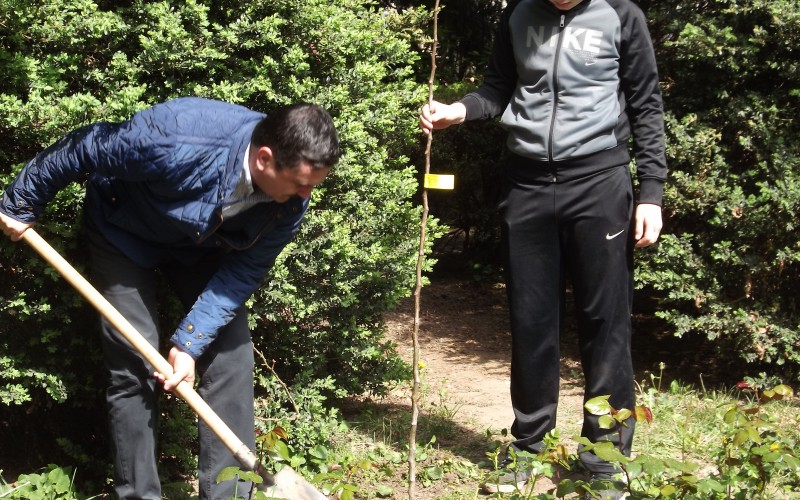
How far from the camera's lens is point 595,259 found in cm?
376

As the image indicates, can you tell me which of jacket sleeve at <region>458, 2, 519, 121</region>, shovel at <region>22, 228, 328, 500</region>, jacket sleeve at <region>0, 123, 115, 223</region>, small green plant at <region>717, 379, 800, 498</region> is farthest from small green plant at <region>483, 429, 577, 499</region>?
jacket sleeve at <region>0, 123, 115, 223</region>

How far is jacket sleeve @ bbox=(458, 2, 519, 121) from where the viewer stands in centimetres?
391

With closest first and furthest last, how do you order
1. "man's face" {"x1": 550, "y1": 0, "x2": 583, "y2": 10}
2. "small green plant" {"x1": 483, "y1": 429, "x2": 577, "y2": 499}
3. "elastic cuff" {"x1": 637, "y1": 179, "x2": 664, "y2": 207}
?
1. "small green plant" {"x1": 483, "y1": 429, "x2": 577, "y2": 499}
2. "man's face" {"x1": 550, "y1": 0, "x2": 583, "y2": 10}
3. "elastic cuff" {"x1": 637, "y1": 179, "x2": 664, "y2": 207}

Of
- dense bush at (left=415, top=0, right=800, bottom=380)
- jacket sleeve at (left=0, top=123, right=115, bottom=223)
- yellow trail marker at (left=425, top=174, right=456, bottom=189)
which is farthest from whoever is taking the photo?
dense bush at (left=415, top=0, right=800, bottom=380)

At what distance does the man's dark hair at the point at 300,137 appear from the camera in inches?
113

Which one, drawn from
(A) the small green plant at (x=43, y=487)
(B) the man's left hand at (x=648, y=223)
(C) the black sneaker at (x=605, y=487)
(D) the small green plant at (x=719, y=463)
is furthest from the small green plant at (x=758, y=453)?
(A) the small green plant at (x=43, y=487)

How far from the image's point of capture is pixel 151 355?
10.1ft

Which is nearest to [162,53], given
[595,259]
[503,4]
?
[595,259]

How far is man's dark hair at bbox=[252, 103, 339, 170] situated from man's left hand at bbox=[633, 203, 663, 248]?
1.46 m

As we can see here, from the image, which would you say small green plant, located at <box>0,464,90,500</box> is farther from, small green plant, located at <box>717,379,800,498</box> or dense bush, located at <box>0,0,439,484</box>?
small green plant, located at <box>717,379,800,498</box>

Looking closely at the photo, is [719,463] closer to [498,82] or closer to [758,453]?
[758,453]

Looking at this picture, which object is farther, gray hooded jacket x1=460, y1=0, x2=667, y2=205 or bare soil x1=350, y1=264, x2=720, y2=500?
bare soil x1=350, y1=264, x2=720, y2=500

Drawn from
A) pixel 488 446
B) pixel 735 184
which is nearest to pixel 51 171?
pixel 488 446

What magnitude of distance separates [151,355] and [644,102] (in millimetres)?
2197
